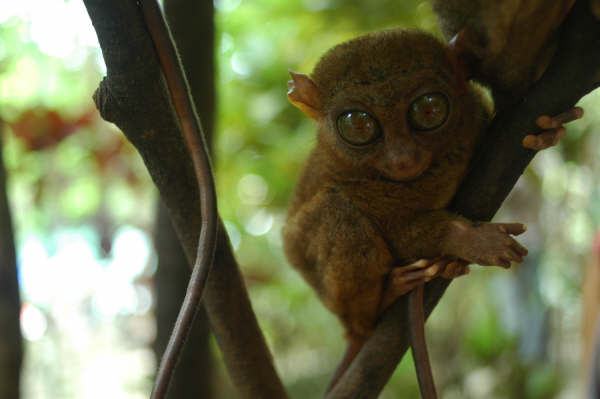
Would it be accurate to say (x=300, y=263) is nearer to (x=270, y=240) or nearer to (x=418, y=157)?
(x=418, y=157)

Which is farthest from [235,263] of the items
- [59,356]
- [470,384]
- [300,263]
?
[59,356]

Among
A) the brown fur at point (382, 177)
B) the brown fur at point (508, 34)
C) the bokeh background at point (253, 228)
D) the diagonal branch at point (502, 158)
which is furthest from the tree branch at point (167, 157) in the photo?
the bokeh background at point (253, 228)

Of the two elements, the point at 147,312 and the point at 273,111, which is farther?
the point at 147,312

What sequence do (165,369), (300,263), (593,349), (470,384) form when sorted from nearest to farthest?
(165,369) → (300,263) → (593,349) → (470,384)

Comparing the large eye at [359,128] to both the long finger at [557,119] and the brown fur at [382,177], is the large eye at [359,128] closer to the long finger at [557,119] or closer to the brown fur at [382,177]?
the brown fur at [382,177]

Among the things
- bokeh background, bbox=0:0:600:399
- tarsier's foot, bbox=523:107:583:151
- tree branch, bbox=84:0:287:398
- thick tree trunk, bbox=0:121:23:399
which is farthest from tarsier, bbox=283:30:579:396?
bokeh background, bbox=0:0:600:399

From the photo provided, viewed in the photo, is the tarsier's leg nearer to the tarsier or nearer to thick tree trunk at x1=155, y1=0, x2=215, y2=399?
the tarsier
